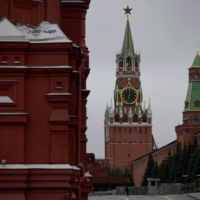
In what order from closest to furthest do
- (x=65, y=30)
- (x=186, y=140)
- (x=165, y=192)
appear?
1. (x=65, y=30)
2. (x=165, y=192)
3. (x=186, y=140)

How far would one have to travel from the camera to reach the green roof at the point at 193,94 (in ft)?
493

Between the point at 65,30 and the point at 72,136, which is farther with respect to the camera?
the point at 65,30

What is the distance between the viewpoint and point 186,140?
145 metres

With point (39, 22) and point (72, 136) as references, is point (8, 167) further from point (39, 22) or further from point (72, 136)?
point (39, 22)

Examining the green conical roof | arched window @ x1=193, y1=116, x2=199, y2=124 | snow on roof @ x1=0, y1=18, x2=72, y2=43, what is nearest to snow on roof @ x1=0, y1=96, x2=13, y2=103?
snow on roof @ x1=0, y1=18, x2=72, y2=43

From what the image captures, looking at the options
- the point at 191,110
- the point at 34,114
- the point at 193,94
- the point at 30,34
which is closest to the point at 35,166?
the point at 34,114

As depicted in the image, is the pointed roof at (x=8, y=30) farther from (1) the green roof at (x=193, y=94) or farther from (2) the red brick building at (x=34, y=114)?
(1) the green roof at (x=193, y=94)

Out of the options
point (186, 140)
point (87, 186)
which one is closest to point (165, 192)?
point (186, 140)

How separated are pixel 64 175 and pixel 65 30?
4.16 m

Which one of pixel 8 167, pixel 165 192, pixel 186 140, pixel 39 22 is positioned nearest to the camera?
pixel 8 167

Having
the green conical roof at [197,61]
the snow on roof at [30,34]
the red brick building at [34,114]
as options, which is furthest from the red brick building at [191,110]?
the red brick building at [34,114]

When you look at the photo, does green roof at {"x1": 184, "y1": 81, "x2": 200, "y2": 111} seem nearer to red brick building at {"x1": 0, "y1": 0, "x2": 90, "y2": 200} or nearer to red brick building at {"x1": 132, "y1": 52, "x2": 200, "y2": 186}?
red brick building at {"x1": 132, "y1": 52, "x2": 200, "y2": 186}

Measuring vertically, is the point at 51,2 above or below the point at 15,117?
above

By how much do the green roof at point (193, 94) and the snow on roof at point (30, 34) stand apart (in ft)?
444
